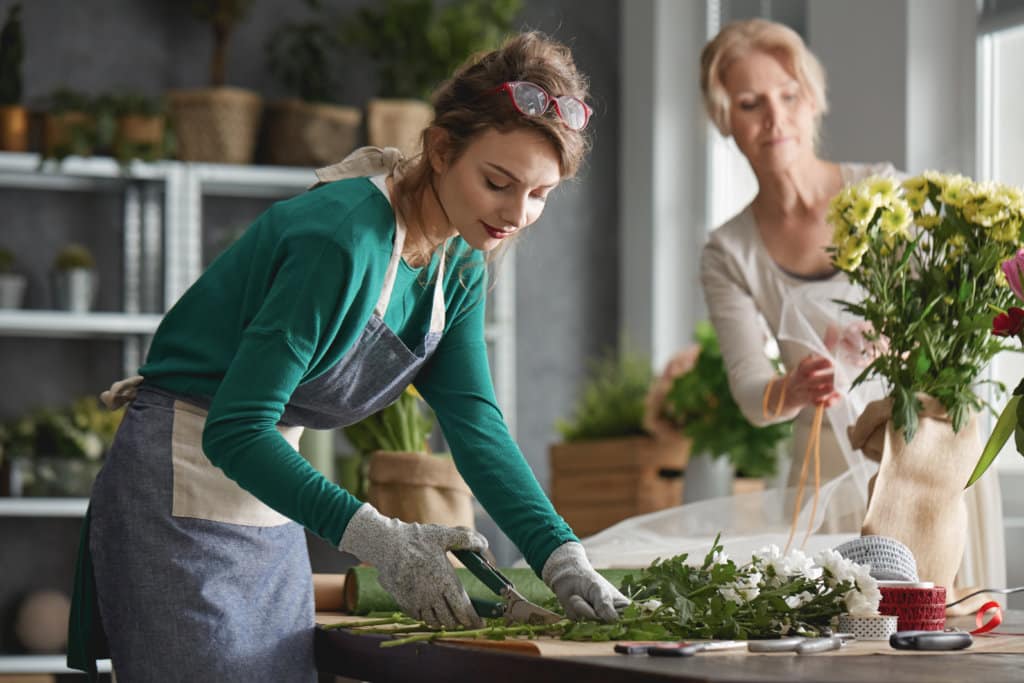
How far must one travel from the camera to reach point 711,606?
4.66ft

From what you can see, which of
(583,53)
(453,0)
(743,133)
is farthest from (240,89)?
(743,133)

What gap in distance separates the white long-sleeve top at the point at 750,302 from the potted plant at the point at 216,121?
2.18 meters

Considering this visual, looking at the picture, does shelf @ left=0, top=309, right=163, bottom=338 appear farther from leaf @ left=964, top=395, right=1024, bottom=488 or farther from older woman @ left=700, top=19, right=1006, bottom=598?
leaf @ left=964, top=395, right=1024, bottom=488

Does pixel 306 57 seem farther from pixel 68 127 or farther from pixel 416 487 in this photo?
pixel 416 487

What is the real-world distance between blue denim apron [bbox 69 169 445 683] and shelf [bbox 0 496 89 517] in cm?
270

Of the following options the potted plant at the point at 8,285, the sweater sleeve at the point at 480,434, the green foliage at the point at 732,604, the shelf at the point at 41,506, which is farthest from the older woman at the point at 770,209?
the potted plant at the point at 8,285

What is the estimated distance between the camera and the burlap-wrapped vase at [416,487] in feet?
7.45

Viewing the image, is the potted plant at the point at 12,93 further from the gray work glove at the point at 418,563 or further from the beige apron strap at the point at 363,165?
the gray work glove at the point at 418,563

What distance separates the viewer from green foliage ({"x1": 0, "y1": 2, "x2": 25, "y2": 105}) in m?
4.39

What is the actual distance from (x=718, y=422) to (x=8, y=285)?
91.1 inches

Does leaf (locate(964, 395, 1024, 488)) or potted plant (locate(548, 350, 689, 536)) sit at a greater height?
leaf (locate(964, 395, 1024, 488))

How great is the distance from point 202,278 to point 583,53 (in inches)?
142

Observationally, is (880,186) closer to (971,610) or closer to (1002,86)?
(971,610)

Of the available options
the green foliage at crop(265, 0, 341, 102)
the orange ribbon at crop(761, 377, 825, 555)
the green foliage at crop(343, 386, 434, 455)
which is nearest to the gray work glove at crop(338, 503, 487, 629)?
the orange ribbon at crop(761, 377, 825, 555)
